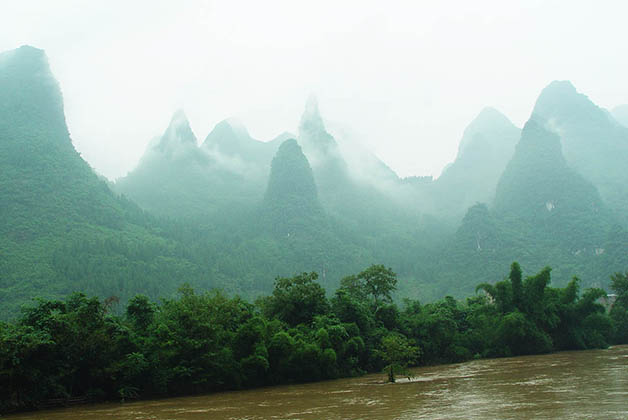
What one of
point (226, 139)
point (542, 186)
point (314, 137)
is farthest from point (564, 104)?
point (226, 139)

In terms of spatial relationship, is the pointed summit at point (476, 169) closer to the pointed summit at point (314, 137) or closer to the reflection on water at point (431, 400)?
the pointed summit at point (314, 137)

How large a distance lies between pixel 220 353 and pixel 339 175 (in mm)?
112408

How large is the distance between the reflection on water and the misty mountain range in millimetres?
34129

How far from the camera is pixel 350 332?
27.1 metres

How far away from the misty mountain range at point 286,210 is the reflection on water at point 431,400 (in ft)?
112

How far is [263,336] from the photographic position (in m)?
22.4

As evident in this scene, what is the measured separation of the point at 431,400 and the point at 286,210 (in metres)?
84.9

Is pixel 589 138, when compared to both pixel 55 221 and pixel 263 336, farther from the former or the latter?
pixel 263 336

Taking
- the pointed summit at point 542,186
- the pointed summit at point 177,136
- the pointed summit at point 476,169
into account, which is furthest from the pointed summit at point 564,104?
the pointed summit at point 177,136

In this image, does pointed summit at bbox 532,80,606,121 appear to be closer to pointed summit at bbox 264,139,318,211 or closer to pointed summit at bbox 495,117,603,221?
pointed summit at bbox 495,117,603,221

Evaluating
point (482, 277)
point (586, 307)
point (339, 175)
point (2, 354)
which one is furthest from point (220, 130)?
point (2, 354)

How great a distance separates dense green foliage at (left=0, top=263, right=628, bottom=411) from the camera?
17438mm

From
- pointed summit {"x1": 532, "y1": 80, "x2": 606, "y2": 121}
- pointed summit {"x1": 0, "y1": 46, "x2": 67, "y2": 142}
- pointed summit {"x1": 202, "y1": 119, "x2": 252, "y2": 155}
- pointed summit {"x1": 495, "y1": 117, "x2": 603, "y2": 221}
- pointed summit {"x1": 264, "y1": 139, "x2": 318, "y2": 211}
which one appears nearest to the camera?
pointed summit {"x1": 0, "y1": 46, "x2": 67, "y2": 142}

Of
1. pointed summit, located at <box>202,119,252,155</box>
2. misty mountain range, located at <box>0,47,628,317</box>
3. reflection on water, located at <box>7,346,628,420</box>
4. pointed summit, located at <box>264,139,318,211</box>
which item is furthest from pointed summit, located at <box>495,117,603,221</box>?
reflection on water, located at <box>7,346,628,420</box>
